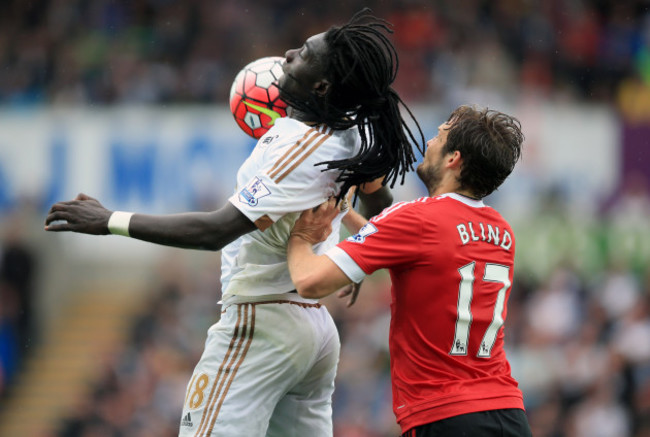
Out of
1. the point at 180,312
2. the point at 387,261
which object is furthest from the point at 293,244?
the point at 180,312

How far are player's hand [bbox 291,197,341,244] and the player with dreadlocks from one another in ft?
0.12

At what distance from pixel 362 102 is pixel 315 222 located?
0.55 m

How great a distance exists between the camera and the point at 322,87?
4.29 m

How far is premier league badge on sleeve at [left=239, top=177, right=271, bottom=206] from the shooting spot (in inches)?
162

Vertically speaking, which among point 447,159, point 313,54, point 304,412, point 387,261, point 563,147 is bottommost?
point 304,412

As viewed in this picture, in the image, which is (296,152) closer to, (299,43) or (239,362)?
(239,362)

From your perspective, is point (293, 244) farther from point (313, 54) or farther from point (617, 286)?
point (617, 286)

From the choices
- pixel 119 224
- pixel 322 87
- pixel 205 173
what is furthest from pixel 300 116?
pixel 205 173

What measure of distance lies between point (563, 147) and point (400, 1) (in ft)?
11.3

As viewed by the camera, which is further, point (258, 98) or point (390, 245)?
point (258, 98)

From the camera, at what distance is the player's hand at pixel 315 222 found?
14.0 ft

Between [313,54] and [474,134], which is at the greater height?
[313,54]

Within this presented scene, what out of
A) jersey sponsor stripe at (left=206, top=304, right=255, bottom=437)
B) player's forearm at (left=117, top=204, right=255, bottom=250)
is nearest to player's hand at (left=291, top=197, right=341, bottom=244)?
player's forearm at (left=117, top=204, right=255, bottom=250)

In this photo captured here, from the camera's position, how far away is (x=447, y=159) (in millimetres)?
4285
